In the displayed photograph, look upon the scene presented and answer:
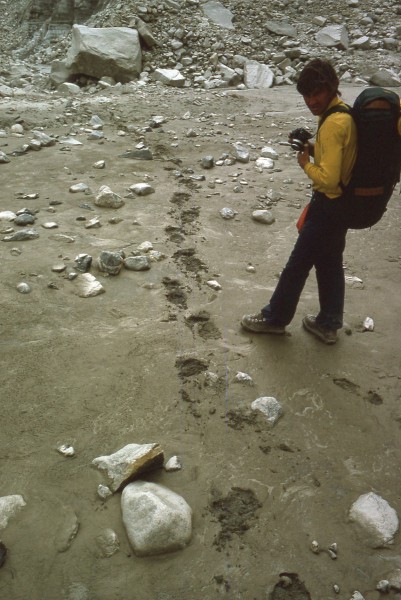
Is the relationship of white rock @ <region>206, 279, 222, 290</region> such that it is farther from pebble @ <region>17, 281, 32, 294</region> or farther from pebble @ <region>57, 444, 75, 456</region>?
pebble @ <region>57, 444, 75, 456</region>

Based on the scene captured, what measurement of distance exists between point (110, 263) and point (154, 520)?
76.5 inches

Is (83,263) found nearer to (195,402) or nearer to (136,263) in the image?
(136,263)

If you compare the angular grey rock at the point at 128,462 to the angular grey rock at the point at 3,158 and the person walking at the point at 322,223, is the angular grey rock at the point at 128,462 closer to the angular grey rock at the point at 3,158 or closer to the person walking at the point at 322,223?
the person walking at the point at 322,223

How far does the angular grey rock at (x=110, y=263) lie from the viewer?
3230mm

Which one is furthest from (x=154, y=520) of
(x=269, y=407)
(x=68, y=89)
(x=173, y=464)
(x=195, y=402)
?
(x=68, y=89)

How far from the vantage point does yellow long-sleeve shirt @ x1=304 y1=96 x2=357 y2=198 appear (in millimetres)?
2059

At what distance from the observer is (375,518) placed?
1.82 m

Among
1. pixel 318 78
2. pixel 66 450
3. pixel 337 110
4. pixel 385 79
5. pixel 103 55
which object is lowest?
pixel 66 450

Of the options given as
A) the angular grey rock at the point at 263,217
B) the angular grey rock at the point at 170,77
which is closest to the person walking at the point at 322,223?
the angular grey rock at the point at 263,217

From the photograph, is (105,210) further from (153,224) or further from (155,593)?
(155,593)

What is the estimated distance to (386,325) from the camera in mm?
3047

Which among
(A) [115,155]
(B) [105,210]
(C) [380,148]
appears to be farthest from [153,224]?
(C) [380,148]

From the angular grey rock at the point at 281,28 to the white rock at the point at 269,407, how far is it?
1059 cm

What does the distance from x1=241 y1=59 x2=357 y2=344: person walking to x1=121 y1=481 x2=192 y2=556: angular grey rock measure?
130cm
